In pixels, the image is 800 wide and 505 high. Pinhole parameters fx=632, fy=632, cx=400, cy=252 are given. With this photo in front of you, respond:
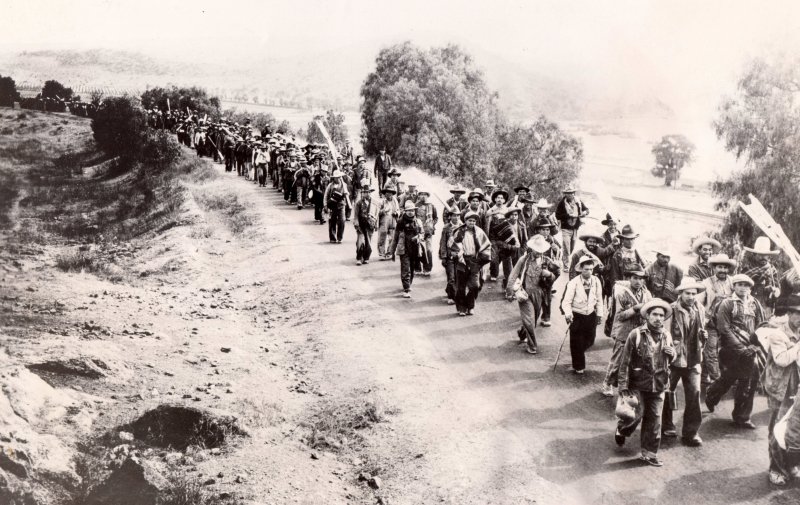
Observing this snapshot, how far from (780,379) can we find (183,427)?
21.2 feet

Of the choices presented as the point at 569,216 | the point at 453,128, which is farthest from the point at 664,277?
the point at 453,128

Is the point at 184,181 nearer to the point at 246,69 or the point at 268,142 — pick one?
the point at 268,142

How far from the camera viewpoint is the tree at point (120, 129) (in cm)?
3048

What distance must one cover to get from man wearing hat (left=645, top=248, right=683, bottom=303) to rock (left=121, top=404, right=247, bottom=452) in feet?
19.1

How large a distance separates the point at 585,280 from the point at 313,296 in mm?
5600

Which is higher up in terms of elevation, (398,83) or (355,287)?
(398,83)

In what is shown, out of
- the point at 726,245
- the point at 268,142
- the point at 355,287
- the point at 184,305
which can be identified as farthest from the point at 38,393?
the point at 726,245

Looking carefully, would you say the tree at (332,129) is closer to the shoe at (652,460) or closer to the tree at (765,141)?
the tree at (765,141)

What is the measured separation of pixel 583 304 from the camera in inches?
321

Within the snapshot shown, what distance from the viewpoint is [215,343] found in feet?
33.6

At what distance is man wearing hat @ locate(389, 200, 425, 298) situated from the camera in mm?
11238

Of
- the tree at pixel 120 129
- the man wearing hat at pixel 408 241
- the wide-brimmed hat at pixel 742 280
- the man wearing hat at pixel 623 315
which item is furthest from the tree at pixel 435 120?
the wide-brimmed hat at pixel 742 280

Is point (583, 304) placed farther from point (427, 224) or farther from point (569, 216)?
point (427, 224)

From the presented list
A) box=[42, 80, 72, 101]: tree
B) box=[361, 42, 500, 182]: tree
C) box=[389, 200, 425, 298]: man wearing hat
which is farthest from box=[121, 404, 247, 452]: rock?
box=[361, 42, 500, 182]: tree
